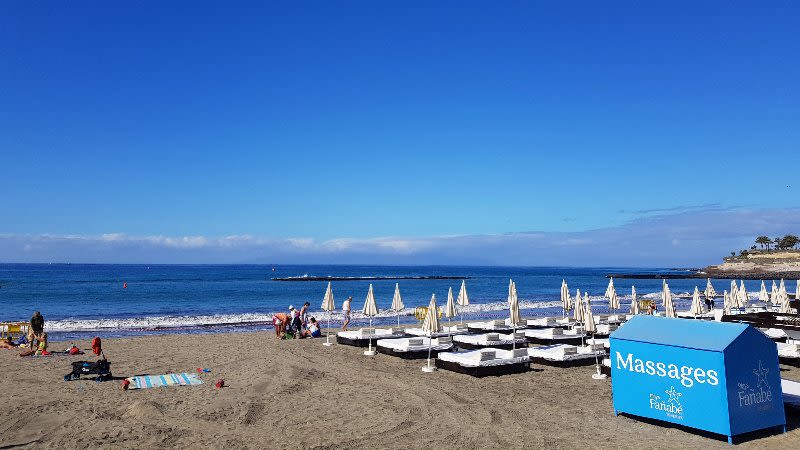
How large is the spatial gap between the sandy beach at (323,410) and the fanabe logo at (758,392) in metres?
0.55

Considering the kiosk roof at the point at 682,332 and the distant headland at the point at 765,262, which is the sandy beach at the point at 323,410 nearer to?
the kiosk roof at the point at 682,332

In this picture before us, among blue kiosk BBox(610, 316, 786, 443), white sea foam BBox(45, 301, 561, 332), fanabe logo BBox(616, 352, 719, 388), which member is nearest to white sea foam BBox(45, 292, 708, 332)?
white sea foam BBox(45, 301, 561, 332)

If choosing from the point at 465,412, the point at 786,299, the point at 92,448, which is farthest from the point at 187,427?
the point at 786,299

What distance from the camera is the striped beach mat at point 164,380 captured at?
40.9 ft

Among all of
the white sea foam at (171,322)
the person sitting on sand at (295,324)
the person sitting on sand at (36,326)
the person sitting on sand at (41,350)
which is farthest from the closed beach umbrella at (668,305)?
the person sitting on sand at (36,326)

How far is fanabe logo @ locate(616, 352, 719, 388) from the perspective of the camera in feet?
27.1

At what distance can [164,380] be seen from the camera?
12.9 metres

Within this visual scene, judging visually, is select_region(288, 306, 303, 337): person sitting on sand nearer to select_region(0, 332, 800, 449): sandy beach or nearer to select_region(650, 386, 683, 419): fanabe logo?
select_region(0, 332, 800, 449): sandy beach

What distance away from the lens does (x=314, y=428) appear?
30.4ft

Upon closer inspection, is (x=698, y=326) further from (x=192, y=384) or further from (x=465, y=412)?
(x=192, y=384)

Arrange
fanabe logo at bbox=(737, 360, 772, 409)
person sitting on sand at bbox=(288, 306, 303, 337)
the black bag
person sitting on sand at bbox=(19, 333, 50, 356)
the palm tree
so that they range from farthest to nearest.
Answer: the palm tree → person sitting on sand at bbox=(288, 306, 303, 337) → person sitting on sand at bbox=(19, 333, 50, 356) → the black bag → fanabe logo at bbox=(737, 360, 772, 409)

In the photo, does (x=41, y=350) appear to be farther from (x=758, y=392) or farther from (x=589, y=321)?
(x=758, y=392)

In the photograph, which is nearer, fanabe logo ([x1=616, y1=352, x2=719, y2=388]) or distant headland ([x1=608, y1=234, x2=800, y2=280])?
fanabe logo ([x1=616, y1=352, x2=719, y2=388])

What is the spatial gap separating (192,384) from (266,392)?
1912mm
